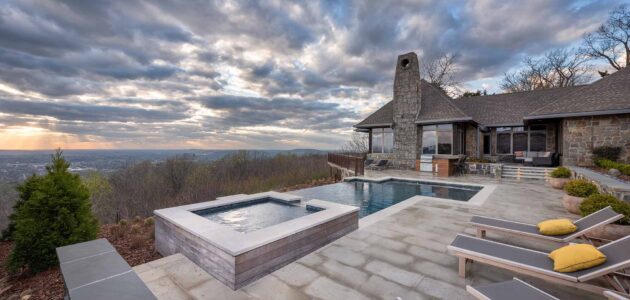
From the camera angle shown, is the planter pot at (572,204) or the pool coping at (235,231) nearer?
the pool coping at (235,231)

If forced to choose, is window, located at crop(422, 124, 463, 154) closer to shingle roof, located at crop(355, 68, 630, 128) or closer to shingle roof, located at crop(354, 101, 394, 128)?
shingle roof, located at crop(355, 68, 630, 128)

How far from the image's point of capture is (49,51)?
808 cm

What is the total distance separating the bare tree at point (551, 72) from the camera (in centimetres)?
2253

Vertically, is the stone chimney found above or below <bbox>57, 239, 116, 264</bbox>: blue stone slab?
above

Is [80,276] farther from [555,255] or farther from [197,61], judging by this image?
[197,61]

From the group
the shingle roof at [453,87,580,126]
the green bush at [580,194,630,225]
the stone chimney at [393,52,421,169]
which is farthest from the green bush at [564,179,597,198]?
the shingle roof at [453,87,580,126]

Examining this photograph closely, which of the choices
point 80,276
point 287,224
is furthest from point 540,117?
point 80,276

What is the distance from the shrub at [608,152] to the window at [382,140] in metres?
9.32

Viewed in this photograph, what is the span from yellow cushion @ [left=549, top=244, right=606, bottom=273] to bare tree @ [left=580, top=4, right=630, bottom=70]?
87.6 ft

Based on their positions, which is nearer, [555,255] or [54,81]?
[555,255]

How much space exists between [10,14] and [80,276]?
839 cm

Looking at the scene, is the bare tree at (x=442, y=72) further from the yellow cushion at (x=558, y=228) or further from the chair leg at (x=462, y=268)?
the chair leg at (x=462, y=268)

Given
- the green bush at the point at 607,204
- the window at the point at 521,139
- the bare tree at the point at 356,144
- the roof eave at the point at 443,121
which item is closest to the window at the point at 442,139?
the roof eave at the point at 443,121

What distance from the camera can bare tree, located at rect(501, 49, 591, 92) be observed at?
73.9 feet
